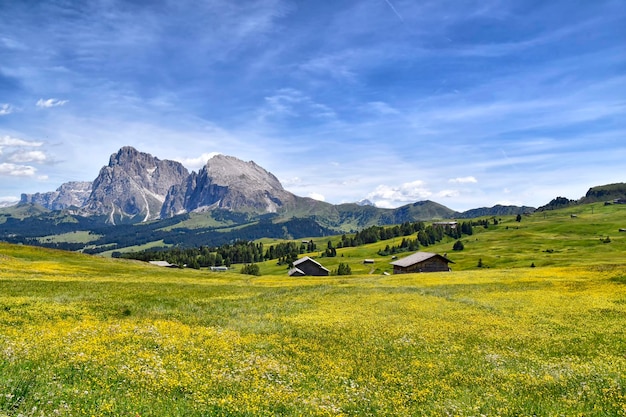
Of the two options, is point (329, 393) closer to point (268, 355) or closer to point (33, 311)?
point (268, 355)

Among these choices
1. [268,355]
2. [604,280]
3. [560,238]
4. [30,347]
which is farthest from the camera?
[560,238]

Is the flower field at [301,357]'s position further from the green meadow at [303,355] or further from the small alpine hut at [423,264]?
the small alpine hut at [423,264]

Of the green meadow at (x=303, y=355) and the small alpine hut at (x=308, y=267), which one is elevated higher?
the green meadow at (x=303, y=355)

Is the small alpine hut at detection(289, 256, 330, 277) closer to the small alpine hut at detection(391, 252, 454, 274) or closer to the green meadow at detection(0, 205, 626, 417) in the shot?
the small alpine hut at detection(391, 252, 454, 274)

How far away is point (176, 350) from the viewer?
18.9 metres

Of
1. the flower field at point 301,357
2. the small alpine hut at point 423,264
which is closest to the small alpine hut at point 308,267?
the small alpine hut at point 423,264

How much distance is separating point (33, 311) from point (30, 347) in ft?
33.4

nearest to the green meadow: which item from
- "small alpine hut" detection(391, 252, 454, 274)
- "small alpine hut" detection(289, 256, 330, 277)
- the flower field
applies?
the flower field

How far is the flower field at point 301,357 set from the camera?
13.0 m

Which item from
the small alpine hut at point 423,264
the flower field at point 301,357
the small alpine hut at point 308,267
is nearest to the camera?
the flower field at point 301,357

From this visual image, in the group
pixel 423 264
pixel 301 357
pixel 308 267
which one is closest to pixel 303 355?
pixel 301 357

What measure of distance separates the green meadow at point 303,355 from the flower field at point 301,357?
0.26 feet

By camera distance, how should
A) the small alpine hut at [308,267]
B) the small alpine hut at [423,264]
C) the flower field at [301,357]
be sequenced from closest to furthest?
the flower field at [301,357], the small alpine hut at [423,264], the small alpine hut at [308,267]

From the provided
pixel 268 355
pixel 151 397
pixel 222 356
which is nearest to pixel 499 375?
pixel 268 355
